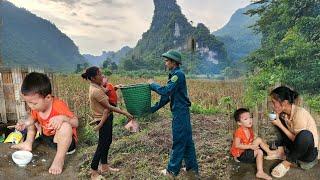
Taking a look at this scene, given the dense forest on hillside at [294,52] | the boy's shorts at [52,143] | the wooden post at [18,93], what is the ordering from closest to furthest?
the boy's shorts at [52,143] < the wooden post at [18,93] < the dense forest on hillside at [294,52]

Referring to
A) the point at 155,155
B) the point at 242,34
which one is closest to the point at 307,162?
the point at 155,155

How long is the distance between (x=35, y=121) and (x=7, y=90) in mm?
2309

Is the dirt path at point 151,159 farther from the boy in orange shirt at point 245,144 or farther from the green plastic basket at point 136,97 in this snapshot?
the green plastic basket at point 136,97

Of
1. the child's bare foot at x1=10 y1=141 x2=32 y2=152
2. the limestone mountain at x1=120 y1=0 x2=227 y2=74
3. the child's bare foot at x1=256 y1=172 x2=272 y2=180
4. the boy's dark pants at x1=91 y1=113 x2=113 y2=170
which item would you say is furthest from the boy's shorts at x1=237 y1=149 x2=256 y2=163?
the limestone mountain at x1=120 y1=0 x2=227 y2=74

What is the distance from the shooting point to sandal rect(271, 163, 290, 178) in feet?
12.1

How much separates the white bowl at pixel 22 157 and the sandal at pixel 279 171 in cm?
249

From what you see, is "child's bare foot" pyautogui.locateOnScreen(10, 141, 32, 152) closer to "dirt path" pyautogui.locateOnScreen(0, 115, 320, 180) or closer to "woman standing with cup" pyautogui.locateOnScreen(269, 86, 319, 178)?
"dirt path" pyautogui.locateOnScreen(0, 115, 320, 180)

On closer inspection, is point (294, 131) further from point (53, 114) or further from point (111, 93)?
point (53, 114)

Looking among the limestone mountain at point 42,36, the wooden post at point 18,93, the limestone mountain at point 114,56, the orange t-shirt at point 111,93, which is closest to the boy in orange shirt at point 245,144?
the orange t-shirt at point 111,93

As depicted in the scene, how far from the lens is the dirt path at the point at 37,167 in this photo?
3.50 meters

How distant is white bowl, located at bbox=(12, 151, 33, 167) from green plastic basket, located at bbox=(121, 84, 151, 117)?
1171 millimetres

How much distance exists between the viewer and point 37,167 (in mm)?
3697

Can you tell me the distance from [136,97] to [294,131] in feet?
5.61

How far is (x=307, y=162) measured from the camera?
374 cm
